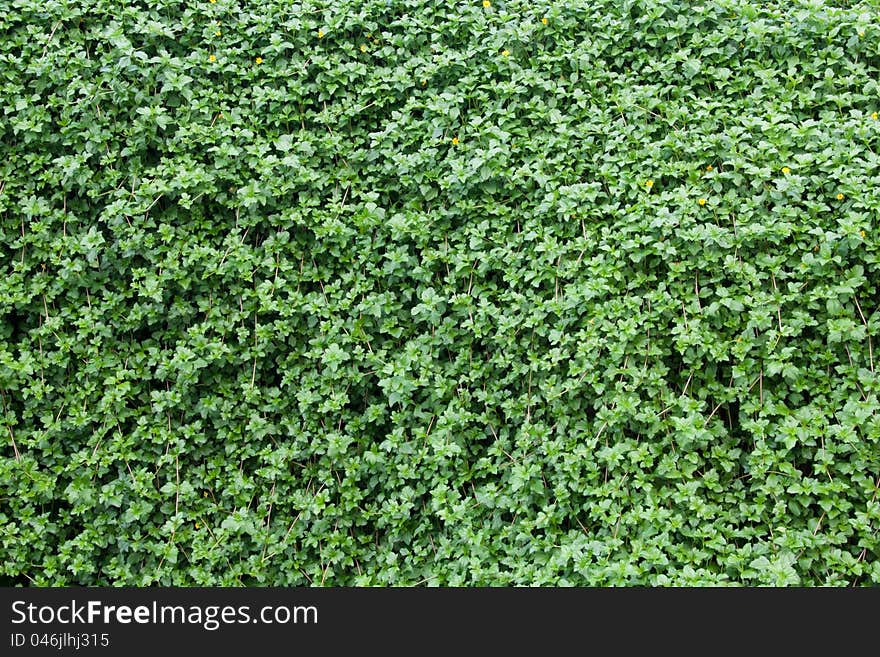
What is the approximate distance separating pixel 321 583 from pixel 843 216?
253cm

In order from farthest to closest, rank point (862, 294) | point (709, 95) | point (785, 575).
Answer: point (709, 95), point (862, 294), point (785, 575)

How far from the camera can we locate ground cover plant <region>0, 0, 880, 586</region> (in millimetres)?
3168

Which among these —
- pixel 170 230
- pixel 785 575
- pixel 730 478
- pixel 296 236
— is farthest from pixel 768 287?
pixel 170 230

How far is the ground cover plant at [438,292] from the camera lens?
317cm

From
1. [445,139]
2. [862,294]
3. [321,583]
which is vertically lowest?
[321,583]

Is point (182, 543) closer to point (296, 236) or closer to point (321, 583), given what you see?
point (321, 583)

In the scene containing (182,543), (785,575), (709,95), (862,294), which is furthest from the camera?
(709,95)

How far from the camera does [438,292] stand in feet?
11.7

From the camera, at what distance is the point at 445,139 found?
12.1ft

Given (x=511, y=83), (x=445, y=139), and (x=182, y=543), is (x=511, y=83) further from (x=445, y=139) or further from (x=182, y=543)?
(x=182, y=543)

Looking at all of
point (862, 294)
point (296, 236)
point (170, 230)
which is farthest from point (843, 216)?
point (170, 230)

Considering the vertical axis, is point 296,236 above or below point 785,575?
above

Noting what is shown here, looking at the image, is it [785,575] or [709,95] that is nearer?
[785,575]

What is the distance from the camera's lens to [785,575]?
9.46 feet
